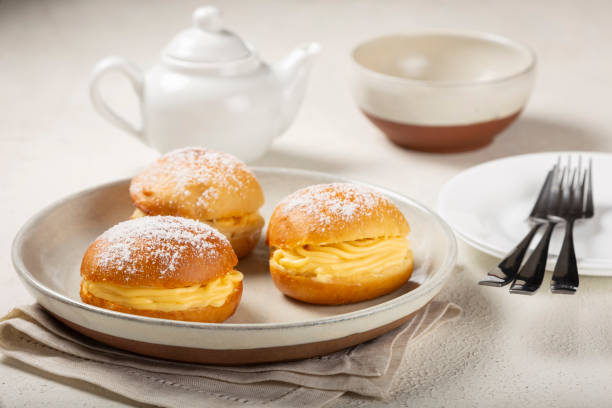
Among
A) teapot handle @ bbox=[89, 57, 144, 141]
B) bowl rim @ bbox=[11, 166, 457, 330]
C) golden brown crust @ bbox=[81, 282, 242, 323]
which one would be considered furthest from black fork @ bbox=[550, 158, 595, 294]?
Answer: teapot handle @ bbox=[89, 57, 144, 141]

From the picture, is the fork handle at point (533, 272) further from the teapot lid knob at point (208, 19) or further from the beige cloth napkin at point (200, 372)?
the teapot lid knob at point (208, 19)

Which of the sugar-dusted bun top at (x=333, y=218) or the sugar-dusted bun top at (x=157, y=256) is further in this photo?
the sugar-dusted bun top at (x=333, y=218)

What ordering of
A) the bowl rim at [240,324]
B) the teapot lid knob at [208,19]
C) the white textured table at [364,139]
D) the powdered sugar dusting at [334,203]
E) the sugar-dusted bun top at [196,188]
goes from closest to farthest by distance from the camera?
the bowl rim at [240,324]
the white textured table at [364,139]
the powdered sugar dusting at [334,203]
the sugar-dusted bun top at [196,188]
the teapot lid knob at [208,19]

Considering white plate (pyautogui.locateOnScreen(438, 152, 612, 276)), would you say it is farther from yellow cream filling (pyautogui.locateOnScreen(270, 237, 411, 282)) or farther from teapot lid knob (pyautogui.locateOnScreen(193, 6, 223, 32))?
teapot lid knob (pyautogui.locateOnScreen(193, 6, 223, 32))

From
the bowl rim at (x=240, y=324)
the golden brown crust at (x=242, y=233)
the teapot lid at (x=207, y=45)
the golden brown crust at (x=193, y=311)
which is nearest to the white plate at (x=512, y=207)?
the bowl rim at (x=240, y=324)

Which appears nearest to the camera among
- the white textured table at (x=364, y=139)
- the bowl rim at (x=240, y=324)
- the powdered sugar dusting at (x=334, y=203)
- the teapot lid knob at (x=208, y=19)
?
the bowl rim at (x=240, y=324)

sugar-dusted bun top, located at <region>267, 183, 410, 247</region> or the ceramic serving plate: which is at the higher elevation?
sugar-dusted bun top, located at <region>267, 183, 410, 247</region>

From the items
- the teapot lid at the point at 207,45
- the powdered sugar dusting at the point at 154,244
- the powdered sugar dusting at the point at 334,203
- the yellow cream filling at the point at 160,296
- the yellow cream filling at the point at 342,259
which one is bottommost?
the yellow cream filling at the point at 342,259

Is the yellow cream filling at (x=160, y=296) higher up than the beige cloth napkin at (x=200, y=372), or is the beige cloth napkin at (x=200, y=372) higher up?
the yellow cream filling at (x=160, y=296)
